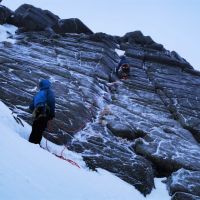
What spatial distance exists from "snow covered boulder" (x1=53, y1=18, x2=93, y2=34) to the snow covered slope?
2389 cm

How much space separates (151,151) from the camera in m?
13.6

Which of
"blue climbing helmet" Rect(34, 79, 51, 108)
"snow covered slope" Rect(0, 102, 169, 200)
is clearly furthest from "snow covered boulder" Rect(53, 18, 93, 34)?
→ "snow covered slope" Rect(0, 102, 169, 200)

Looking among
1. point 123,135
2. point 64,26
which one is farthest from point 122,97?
point 64,26

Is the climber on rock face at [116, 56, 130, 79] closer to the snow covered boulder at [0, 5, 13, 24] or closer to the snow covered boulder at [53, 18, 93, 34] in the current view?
the snow covered boulder at [53, 18, 93, 34]

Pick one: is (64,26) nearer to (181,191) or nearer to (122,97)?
(122,97)

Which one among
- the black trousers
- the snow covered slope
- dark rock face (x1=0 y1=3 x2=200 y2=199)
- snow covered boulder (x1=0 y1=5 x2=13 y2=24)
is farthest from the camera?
snow covered boulder (x1=0 y1=5 x2=13 y2=24)

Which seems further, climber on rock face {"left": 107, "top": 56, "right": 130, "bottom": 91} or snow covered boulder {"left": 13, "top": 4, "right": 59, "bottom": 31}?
snow covered boulder {"left": 13, "top": 4, "right": 59, "bottom": 31}

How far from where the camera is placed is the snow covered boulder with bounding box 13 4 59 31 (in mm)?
31219

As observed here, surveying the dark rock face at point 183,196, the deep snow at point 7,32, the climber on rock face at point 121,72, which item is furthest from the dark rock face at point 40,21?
the dark rock face at point 183,196

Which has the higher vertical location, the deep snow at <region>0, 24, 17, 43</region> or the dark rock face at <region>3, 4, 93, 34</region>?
the dark rock face at <region>3, 4, 93, 34</region>

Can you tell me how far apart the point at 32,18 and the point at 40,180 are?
27237mm

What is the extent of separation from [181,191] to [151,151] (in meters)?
2.39

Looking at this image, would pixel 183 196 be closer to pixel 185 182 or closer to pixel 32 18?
pixel 185 182

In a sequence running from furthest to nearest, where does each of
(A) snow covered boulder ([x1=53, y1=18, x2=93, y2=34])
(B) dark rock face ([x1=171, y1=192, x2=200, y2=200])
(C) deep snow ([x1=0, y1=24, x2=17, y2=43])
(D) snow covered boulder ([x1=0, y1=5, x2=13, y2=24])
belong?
(A) snow covered boulder ([x1=53, y1=18, x2=93, y2=34]) < (D) snow covered boulder ([x1=0, y1=5, x2=13, y2=24]) < (C) deep snow ([x1=0, y1=24, x2=17, y2=43]) < (B) dark rock face ([x1=171, y1=192, x2=200, y2=200])
